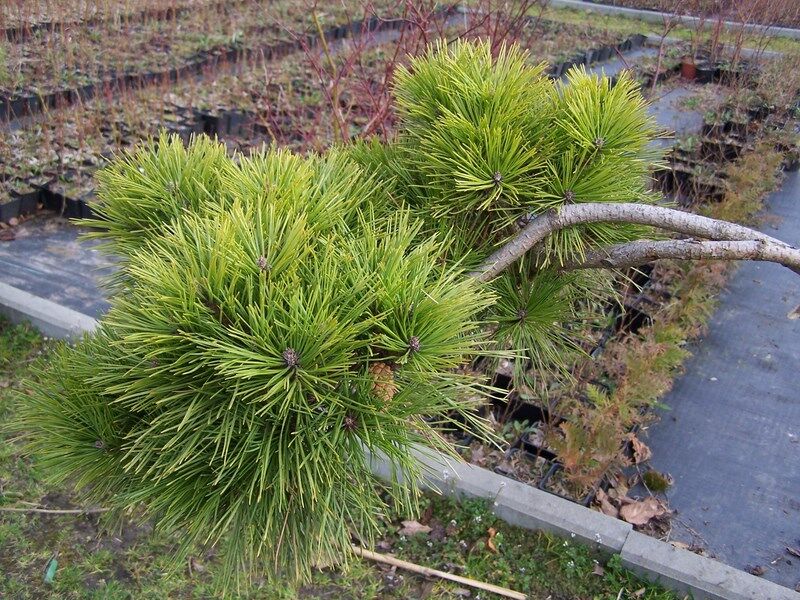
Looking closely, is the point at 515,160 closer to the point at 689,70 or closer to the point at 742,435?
the point at 742,435

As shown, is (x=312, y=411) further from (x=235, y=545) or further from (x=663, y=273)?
(x=663, y=273)

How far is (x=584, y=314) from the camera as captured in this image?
1857mm

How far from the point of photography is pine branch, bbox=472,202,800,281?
1413 millimetres

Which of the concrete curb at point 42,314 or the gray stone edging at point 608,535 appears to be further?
the concrete curb at point 42,314

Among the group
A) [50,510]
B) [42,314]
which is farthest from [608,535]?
[42,314]

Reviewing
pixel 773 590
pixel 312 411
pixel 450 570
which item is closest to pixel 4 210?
pixel 450 570

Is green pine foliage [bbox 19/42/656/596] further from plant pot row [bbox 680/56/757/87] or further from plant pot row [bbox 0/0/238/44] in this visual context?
plant pot row [bbox 0/0/238/44]

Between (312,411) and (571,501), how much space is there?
1.57m

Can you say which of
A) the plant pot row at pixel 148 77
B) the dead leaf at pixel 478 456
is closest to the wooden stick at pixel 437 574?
the dead leaf at pixel 478 456

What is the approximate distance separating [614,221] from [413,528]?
1393 mm

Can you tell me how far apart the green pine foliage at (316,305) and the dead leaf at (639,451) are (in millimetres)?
1286

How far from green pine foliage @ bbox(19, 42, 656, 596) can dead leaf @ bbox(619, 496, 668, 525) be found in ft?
3.60

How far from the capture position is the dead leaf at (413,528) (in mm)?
2379

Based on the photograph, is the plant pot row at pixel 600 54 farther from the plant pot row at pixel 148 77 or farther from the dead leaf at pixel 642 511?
the dead leaf at pixel 642 511
